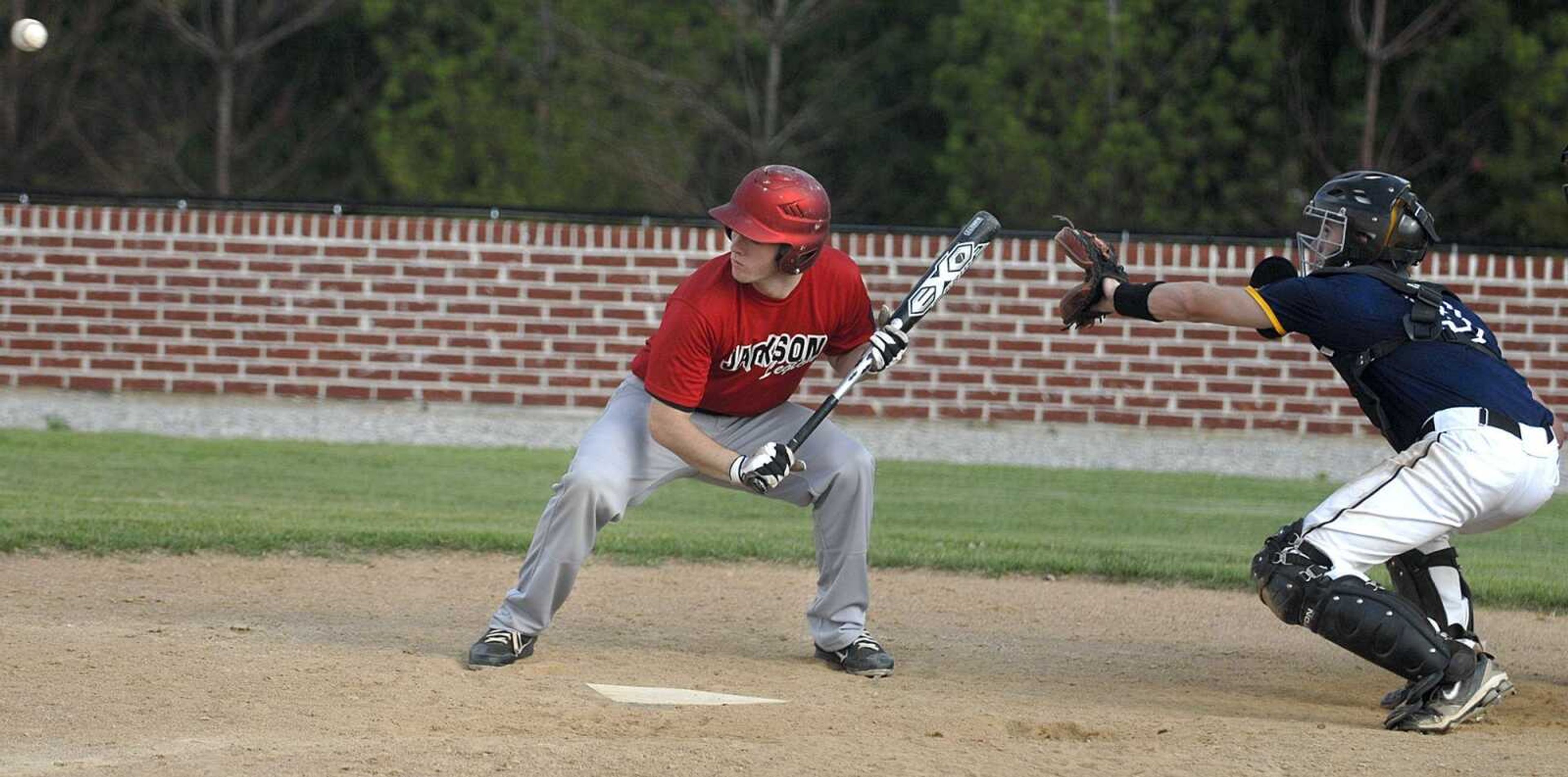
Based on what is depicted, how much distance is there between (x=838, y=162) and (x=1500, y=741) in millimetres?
22118

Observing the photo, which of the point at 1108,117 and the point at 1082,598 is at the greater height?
the point at 1108,117

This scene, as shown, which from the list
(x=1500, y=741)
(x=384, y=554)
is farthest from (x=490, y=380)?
(x=1500, y=741)

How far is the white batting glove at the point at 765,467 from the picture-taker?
5.97m

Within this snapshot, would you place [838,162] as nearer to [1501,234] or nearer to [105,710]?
[1501,234]

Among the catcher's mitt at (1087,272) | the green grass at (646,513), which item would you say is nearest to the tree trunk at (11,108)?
the green grass at (646,513)

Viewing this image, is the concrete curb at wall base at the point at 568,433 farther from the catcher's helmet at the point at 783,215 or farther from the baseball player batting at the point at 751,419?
the catcher's helmet at the point at 783,215

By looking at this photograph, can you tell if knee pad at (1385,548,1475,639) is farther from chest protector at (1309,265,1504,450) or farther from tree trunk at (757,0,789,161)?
tree trunk at (757,0,789,161)

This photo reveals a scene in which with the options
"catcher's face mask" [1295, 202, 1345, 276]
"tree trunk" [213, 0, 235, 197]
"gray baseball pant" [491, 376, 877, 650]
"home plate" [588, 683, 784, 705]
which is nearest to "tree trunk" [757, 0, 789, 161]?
"tree trunk" [213, 0, 235, 197]

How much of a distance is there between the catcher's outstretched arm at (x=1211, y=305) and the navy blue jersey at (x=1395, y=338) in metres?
0.03

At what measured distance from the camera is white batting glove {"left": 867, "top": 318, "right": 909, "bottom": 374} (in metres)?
6.31

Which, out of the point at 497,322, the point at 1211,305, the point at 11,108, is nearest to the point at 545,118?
the point at 11,108

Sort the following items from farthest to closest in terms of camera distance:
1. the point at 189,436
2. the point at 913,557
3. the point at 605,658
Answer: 1. the point at 189,436
2. the point at 913,557
3. the point at 605,658

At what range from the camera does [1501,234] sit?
21.2m

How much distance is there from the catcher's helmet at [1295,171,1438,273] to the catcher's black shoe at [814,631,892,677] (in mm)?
2027
